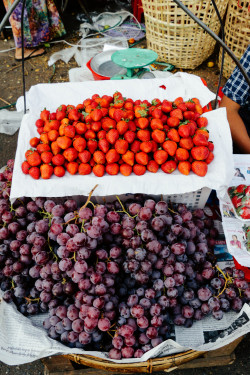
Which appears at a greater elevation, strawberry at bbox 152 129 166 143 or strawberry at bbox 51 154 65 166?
strawberry at bbox 152 129 166 143

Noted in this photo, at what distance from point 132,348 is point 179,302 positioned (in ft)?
0.82

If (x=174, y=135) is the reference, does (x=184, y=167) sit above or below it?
below

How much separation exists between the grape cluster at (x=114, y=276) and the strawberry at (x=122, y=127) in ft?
1.16

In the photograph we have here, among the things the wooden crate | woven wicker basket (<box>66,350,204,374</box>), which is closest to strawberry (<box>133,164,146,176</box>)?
woven wicker basket (<box>66,350,204,374</box>)

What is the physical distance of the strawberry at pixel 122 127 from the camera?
52.3 inches

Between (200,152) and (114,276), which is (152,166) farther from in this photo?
(114,276)

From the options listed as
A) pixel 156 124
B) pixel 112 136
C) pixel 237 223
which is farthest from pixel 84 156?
pixel 237 223

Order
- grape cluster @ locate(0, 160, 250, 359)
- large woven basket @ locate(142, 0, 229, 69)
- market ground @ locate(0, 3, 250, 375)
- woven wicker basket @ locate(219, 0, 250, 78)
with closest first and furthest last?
grape cluster @ locate(0, 160, 250, 359), woven wicker basket @ locate(219, 0, 250, 78), large woven basket @ locate(142, 0, 229, 69), market ground @ locate(0, 3, 250, 375)

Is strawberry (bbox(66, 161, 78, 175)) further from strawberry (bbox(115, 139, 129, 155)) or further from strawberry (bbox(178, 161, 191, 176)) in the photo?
strawberry (bbox(178, 161, 191, 176))

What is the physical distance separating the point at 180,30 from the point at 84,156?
2.04 m

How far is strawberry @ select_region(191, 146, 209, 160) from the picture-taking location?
128 centimetres

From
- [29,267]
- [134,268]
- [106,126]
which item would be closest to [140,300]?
[134,268]

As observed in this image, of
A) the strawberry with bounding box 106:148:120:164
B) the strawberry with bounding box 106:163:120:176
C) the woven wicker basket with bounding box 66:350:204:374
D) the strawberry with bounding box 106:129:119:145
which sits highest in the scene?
the strawberry with bounding box 106:129:119:145

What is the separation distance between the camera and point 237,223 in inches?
54.5
